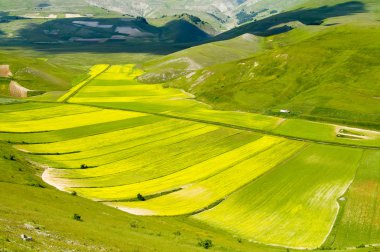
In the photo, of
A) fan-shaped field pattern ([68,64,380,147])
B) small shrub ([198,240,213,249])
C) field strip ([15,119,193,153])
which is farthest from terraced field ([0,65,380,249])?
small shrub ([198,240,213,249])

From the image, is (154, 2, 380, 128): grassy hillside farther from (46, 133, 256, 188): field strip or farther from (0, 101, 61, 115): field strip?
(0, 101, 61, 115): field strip

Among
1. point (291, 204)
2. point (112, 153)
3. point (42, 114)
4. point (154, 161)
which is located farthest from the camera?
point (42, 114)

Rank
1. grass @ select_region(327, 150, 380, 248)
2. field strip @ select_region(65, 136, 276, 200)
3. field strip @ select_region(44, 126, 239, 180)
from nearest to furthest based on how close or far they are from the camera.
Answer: grass @ select_region(327, 150, 380, 248), field strip @ select_region(65, 136, 276, 200), field strip @ select_region(44, 126, 239, 180)

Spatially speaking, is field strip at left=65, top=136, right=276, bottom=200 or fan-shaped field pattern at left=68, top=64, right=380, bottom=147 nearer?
field strip at left=65, top=136, right=276, bottom=200

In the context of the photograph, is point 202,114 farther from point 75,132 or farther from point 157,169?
point 157,169

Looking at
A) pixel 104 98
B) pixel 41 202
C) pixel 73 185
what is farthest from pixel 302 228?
pixel 104 98

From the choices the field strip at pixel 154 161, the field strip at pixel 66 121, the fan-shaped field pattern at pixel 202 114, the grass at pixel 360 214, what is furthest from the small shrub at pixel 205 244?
the field strip at pixel 66 121

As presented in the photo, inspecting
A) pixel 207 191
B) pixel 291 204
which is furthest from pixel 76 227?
pixel 291 204
